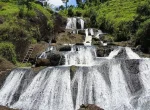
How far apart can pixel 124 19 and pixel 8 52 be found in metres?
24.2

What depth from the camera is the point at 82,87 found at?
3225 cm

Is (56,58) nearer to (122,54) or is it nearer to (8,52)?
(8,52)

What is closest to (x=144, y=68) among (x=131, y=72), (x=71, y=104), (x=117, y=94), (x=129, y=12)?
(x=131, y=72)

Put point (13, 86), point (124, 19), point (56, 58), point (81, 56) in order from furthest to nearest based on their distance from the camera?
point (124, 19)
point (81, 56)
point (56, 58)
point (13, 86)

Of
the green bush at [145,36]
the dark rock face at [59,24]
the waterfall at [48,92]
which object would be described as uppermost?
the green bush at [145,36]

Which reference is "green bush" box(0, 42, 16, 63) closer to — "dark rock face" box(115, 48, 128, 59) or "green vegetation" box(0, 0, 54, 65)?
"green vegetation" box(0, 0, 54, 65)

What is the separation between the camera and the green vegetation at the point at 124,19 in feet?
154

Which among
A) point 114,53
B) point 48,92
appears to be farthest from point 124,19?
point 48,92

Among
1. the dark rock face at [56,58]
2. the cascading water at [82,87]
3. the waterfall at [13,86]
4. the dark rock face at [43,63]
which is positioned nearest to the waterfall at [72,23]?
the dark rock face at [56,58]

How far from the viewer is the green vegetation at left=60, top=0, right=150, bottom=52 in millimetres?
46906

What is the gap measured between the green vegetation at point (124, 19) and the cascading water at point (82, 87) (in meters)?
12.2

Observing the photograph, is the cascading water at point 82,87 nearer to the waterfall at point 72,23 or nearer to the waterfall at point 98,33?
the waterfall at point 98,33

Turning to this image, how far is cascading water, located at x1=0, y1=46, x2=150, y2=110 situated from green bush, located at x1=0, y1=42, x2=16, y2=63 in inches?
312

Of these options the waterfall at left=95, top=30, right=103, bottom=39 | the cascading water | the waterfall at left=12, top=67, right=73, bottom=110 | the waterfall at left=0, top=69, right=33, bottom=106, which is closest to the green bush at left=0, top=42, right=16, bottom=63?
the waterfall at left=0, top=69, right=33, bottom=106
